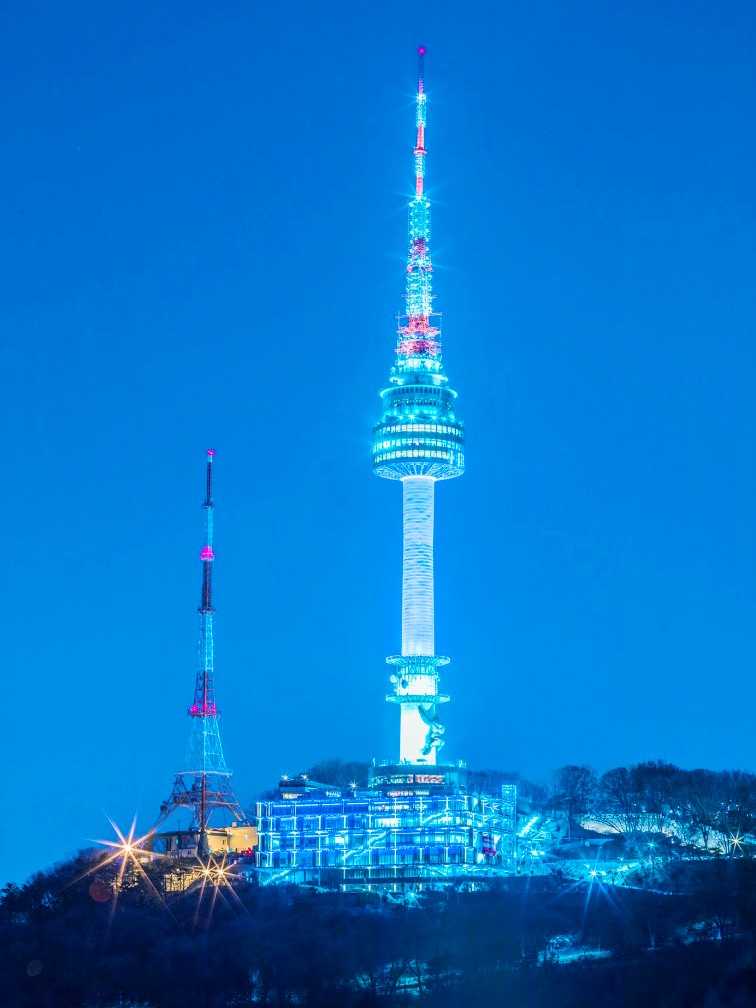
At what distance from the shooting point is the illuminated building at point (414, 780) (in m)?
154

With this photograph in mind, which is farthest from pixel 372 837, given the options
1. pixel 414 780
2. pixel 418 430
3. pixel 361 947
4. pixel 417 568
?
pixel 418 430

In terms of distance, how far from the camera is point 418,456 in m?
182

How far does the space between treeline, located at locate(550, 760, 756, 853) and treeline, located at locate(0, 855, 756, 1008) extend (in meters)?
18.9

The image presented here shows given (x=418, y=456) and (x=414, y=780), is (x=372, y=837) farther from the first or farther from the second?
(x=418, y=456)

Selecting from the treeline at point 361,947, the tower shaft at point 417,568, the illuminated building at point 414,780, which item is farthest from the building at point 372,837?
the tower shaft at point 417,568

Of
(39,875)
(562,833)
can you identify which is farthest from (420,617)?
(39,875)

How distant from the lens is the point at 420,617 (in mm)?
177625

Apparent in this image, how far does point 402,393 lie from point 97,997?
3454 inches

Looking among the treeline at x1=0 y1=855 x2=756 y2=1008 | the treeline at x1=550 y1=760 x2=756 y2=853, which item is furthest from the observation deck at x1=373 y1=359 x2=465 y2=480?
the treeline at x1=0 y1=855 x2=756 y2=1008

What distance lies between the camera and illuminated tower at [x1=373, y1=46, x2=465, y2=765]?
575ft

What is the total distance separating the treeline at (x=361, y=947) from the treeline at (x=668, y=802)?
1890 centimetres

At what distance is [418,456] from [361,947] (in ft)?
235

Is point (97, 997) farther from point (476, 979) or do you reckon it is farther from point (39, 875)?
point (39, 875)

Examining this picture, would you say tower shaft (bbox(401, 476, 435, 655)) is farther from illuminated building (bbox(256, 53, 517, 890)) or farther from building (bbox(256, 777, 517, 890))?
building (bbox(256, 777, 517, 890))
